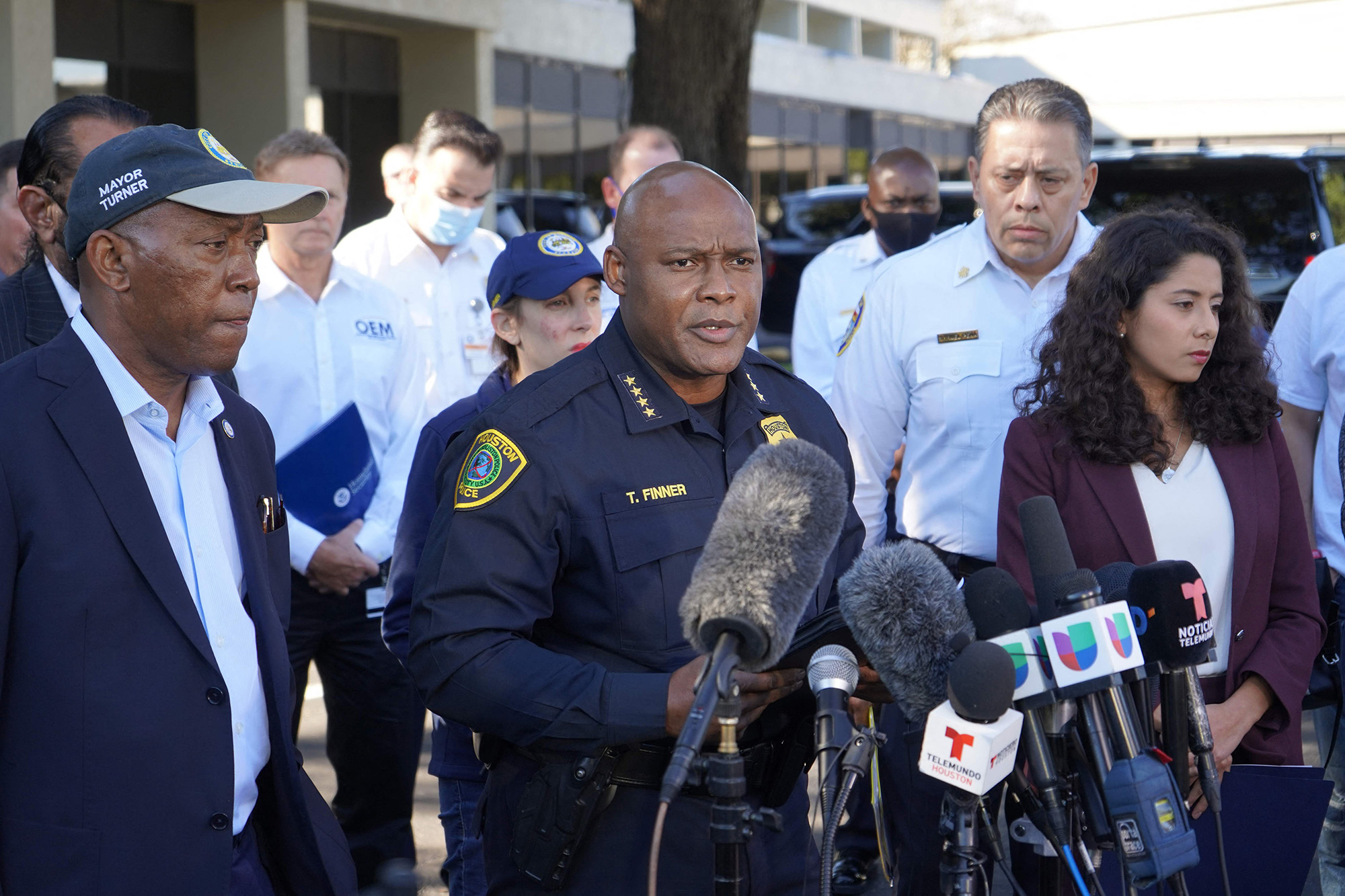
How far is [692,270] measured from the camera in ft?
8.03

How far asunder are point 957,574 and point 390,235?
117 inches

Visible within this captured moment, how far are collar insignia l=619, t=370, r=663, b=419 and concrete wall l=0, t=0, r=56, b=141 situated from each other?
10892 millimetres

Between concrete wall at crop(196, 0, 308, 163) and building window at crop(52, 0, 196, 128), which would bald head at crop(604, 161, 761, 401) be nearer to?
building window at crop(52, 0, 196, 128)

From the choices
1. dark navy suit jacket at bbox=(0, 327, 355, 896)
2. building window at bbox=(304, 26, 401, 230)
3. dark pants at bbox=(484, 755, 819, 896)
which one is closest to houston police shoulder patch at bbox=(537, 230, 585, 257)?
dark navy suit jacket at bbox=(0, 327, 355, 896)

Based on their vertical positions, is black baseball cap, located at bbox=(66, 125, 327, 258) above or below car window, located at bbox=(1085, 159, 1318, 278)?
below

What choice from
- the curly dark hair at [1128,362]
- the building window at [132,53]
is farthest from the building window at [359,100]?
the curly dark hair at [1128,362]

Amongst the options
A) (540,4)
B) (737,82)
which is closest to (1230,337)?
(737,82)

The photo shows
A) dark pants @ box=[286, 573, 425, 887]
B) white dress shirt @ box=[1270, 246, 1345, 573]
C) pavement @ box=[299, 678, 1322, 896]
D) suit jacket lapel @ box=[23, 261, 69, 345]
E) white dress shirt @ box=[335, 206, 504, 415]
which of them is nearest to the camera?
suit jacket lapel @ box=[23, 261, 69, 345]

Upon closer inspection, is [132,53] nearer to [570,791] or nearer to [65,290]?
[65,290]

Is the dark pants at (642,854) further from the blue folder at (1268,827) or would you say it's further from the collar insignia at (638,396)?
the blue folder at (1268,827)

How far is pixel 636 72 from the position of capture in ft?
31.0

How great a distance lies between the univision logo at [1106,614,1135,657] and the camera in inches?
74.0

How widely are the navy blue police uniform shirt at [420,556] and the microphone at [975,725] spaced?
1674 millimetres

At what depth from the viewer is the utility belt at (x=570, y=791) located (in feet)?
7.24
